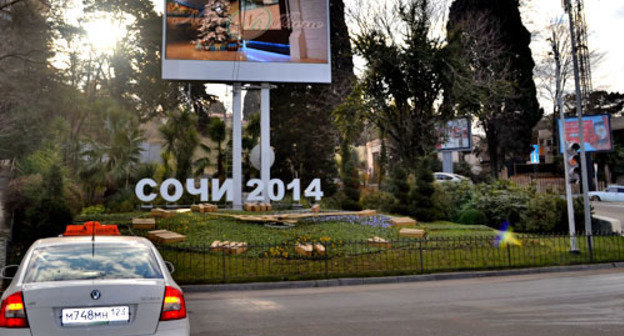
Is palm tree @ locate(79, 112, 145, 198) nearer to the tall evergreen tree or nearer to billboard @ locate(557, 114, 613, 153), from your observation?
billboard @ locate(557, 114, 613, 153)

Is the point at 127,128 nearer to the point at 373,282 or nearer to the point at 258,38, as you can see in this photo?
the point at 258,38

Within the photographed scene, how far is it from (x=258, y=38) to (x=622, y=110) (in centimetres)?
5193

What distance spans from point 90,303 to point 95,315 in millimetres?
111

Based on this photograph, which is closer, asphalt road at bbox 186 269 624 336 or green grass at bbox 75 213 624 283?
asphalt road at bbox 186 269 624 336

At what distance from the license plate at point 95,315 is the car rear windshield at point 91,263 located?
1.33 ft

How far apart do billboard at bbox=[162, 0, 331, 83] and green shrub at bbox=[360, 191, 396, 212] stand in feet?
21.5

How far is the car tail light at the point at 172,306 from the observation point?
4.49 m

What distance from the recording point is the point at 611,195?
40.8 metres

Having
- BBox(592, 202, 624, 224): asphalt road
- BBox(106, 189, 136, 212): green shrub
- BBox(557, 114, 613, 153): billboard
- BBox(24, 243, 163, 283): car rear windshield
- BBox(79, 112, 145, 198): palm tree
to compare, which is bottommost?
BBox(592, 202, 624, 224): asphalt road

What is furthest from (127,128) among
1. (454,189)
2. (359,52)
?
(454,189)

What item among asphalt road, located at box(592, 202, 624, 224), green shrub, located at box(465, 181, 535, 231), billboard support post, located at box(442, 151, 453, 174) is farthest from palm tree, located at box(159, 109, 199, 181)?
asphalt road, located at box(592, 202, 624, 224)

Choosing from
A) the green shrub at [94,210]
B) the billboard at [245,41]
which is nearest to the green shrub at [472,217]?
the billboard at [245,41]

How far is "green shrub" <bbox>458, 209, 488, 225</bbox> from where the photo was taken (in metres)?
22.6

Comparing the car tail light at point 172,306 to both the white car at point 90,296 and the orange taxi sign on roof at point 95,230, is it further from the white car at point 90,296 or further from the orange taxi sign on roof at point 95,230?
the orange taxi sign on roof at point 95,230
